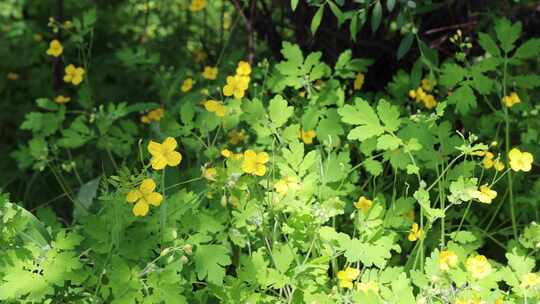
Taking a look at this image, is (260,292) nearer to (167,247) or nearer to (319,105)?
(167,247)

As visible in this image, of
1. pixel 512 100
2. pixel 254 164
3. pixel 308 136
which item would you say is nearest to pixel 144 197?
pixel 254 164

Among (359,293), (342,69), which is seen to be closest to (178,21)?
(342,69)

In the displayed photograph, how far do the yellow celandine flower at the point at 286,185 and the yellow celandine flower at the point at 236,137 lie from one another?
1.97ft

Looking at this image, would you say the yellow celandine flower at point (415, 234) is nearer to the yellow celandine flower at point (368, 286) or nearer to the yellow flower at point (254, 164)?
the yellow celandine flower at point (368, 286)

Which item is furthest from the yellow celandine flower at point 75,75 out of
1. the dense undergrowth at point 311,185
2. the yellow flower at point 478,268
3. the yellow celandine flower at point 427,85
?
the yellow flower at point 478,268

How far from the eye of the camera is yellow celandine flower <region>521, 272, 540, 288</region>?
1.94 metres

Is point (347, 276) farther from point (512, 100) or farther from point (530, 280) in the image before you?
point (512, 100)

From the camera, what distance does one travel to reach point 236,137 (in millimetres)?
2748

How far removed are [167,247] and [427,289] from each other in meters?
0.67

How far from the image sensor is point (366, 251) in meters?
2.08

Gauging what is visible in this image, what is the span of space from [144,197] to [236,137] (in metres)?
0.77

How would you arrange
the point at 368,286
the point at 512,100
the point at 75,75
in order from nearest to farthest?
the point at 368,286
the point at 512,100
the point at 75,75

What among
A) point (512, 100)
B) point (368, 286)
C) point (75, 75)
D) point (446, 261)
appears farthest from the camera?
point (75, 75)

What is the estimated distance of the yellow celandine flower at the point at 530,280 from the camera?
194 cm
